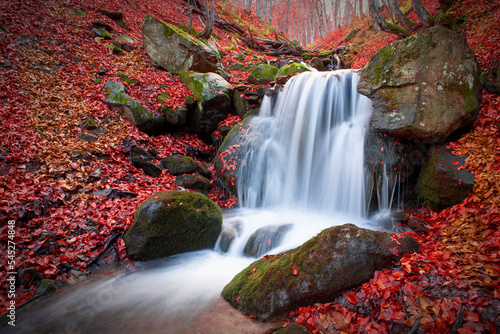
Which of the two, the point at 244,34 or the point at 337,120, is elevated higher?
Result: the point at 244,34

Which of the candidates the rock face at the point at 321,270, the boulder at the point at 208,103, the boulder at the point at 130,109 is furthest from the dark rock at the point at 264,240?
the boulder at the point at 130,109

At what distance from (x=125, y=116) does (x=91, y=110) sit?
107 cm

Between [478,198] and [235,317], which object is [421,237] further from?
[235,317]

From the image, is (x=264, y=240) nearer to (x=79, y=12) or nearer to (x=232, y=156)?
(x=232, y=156)

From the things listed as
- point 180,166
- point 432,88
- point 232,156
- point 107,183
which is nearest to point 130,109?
point 180,166

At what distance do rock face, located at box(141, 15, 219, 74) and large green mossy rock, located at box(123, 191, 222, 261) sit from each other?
8.47 metres

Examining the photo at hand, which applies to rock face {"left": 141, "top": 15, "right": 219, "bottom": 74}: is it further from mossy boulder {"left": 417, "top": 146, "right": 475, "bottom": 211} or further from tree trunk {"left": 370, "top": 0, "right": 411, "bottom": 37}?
mossy boulder {"left": 417, "top": 146, "right": 475, "bottom": 211}

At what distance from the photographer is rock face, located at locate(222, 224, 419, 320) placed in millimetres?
2994

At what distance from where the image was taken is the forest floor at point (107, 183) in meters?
2.61

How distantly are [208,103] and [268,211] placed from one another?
5402mm

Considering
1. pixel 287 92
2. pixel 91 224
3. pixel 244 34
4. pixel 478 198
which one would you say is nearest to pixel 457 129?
pixel 478 198

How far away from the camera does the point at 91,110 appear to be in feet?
27.4

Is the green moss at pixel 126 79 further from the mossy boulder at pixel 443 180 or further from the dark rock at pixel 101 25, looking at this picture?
the mossy boulder at pixel 443 180

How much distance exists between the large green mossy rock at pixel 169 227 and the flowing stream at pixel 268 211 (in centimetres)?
27
